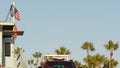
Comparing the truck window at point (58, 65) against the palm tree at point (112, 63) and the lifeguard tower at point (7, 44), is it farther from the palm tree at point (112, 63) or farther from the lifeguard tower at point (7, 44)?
the palm tree at point (112, 63)

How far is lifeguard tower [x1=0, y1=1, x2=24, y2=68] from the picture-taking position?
4203cm

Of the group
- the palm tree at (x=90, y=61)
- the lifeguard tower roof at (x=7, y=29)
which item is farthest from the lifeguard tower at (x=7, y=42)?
the palm tree at (x=90, y=61)

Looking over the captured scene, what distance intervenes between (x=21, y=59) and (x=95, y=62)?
6801 centimetres

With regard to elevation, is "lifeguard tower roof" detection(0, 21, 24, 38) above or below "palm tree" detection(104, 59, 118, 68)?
above

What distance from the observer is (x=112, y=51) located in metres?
101

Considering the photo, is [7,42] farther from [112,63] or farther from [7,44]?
[112,63]

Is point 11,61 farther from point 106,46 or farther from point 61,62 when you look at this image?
point 106,46

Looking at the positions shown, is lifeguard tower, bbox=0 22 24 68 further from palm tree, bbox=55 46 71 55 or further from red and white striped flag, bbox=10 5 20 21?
palm tree, bbox=55 46 71 55

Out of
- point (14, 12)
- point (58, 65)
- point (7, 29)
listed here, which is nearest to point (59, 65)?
point (58, 65)

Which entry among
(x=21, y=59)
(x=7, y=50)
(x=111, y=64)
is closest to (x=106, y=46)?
(x=111, y=64)

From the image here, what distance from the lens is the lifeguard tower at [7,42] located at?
4203cm

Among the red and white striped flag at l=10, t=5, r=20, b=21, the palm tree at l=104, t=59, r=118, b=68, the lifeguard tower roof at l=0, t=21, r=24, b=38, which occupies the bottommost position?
the palm tree at l=104, t=59, r=118, b=68

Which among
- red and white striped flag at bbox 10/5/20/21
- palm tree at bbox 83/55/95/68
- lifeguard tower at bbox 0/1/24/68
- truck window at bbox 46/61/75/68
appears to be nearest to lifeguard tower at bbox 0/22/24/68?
lifeguard tower at bbox 0/1/24/68

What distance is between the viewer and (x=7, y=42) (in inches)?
1709
